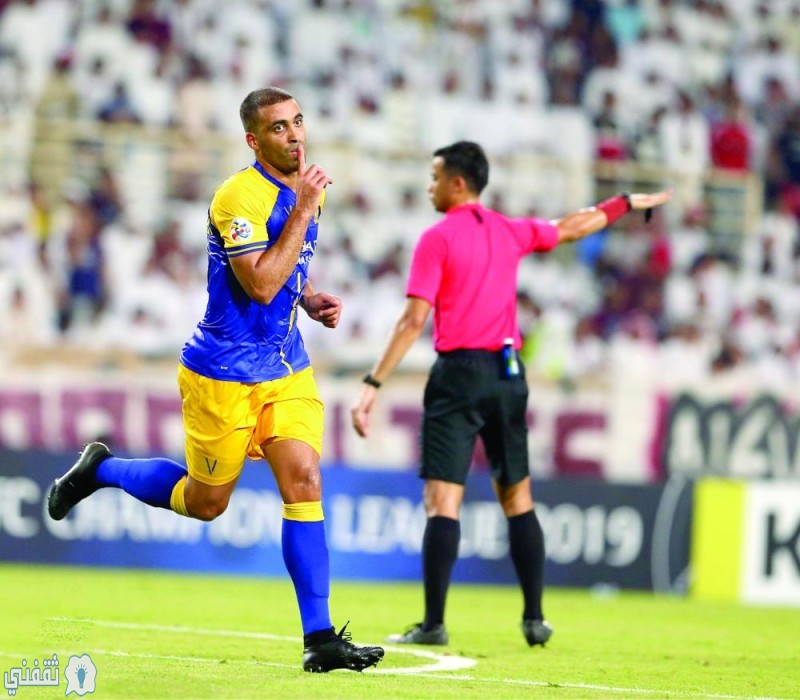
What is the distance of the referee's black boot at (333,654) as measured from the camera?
5.76 meters

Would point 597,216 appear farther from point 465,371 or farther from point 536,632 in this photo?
point 536,632

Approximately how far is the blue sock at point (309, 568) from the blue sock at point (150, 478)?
67 centimetres

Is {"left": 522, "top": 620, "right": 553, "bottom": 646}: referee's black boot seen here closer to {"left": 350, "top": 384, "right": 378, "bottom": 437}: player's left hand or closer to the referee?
the referee

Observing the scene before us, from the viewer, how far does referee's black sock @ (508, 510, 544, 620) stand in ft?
25.2

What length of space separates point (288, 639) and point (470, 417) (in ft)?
4.72

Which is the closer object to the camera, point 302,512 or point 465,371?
point 302,512

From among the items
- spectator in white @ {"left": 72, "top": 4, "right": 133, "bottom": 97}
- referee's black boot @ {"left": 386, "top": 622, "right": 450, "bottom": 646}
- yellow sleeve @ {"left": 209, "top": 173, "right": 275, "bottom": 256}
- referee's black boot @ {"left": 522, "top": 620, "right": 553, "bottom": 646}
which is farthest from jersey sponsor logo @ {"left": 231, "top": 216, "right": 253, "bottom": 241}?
spectator in white @ {"left": 72, "top": 4, "right": 133, "bottom": 97}

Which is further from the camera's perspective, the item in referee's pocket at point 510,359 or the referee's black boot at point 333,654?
the item in referee's pocket at point 510,359

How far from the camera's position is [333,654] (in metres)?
5.78

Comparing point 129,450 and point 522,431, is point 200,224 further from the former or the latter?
point 522,431

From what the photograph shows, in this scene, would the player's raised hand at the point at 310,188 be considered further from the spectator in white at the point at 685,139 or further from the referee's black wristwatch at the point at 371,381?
the spectator in white at the point at 685,139

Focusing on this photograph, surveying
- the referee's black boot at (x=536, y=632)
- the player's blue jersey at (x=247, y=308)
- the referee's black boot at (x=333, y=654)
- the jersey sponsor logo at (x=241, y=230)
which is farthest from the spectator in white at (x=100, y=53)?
the referee's black boot at (x=333, y=654)

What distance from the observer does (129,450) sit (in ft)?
43.4

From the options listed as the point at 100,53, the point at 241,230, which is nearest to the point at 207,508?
the point at 241,230
